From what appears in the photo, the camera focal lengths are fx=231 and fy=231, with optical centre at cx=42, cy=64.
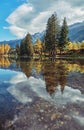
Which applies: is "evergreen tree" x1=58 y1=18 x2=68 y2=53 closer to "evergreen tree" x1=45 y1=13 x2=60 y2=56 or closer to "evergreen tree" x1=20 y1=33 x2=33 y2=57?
"evergreen tree" x1=45 y1=13 x2=60 y2=56

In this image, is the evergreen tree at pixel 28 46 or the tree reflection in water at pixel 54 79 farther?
the evergreen tree at pixel 28 46

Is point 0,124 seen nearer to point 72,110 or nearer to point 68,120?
point 68,120

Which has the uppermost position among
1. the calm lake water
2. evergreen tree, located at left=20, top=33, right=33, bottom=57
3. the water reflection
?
evergreen tree, located at left=20, top=33, right=33, bottom=57

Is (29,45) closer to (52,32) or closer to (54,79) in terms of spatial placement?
(52,32)

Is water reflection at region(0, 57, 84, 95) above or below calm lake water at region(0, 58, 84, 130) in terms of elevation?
below

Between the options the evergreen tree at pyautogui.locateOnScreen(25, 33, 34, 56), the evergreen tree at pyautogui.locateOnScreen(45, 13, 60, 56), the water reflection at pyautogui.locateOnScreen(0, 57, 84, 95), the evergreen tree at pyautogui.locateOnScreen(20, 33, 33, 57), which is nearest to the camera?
the water reflection at pyautogui.locateOnScreen(0, 57, 84, 95)

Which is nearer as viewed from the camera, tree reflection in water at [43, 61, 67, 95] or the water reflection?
tree reflection in water at [43, 61, 67, 95]

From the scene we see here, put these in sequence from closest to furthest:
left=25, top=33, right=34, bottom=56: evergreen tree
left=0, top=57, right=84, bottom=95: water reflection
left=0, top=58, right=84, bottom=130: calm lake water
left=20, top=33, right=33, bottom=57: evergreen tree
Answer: left=0, top=58, right=84, bottom=130: calm lake water, left=0, top=57, right=84, bottom=95: water reflection, left=25, top=33, right=34, bottom=56: evergreen tree, left=20, top=33, right=33, bottom=57: evergreen tree

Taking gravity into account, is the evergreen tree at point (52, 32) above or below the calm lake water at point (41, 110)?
above

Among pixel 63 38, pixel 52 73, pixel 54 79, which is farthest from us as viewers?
pixel 63 38

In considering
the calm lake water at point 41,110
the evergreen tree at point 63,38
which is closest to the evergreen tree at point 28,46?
the evergreen tree at point 63,38

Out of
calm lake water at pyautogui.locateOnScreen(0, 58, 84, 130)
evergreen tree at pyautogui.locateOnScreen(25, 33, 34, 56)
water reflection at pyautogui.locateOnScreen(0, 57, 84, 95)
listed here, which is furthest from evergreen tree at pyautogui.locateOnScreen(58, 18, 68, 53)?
calm lake water at pyautogui.locateOnScreen(0, 58, 84, 130)

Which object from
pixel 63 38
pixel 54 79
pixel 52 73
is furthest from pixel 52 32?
pixel 54 79

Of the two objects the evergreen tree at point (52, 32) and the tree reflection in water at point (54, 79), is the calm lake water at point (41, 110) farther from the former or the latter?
the evergreen tree at point (52, 32)
